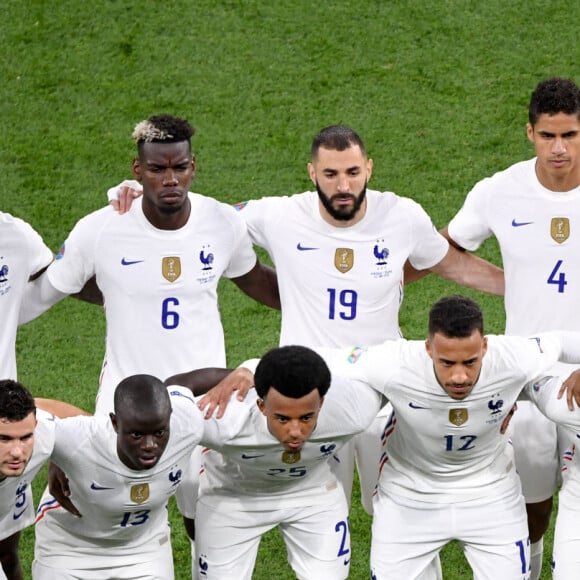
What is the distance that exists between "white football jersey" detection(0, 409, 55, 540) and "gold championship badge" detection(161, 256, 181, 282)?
1045mm

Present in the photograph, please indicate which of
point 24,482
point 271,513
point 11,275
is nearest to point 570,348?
point 271,513

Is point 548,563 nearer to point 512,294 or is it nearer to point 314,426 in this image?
point 512,294

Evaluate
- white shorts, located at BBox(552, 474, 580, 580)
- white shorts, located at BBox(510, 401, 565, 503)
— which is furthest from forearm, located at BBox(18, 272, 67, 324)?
white shorts, located at BBox(552, 474, 580, 580)

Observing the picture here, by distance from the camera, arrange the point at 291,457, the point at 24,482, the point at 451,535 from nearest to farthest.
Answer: the point at 24,482 < the point at 291,457 < the point at 451,535

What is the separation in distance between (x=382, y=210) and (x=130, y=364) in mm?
1486

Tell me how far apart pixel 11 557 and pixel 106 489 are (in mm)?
1061

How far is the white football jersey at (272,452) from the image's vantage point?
23.3ft

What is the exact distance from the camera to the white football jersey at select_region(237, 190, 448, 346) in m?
7.79

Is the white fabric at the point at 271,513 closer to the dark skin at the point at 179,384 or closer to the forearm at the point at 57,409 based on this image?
the dark skin at the point at 179,384

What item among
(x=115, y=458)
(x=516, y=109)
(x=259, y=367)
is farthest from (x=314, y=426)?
(x=516, y=109)

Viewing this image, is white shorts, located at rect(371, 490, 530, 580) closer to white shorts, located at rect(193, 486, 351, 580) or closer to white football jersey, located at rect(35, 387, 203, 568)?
white shorts, located at rect(193, 486, 351, 580)

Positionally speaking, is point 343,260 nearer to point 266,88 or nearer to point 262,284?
point 262,284

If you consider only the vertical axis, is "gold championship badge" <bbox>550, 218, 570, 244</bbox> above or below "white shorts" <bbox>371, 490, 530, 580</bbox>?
above

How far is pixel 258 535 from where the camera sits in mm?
7488
